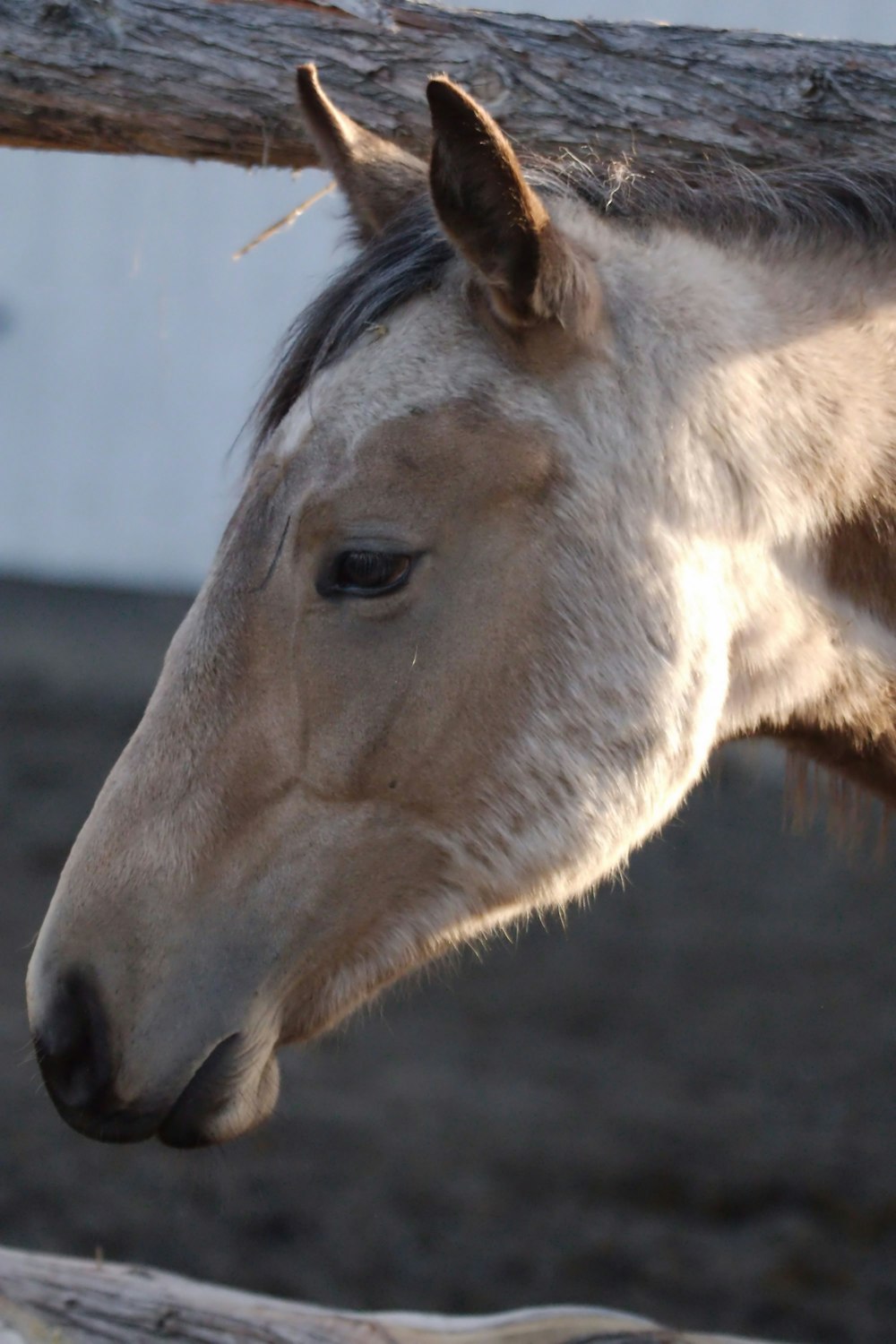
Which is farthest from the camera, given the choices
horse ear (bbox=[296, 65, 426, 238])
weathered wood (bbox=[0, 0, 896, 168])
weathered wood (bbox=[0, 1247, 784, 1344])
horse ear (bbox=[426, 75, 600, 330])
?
weathered wood (bbox=[0, 0, 896, 168])

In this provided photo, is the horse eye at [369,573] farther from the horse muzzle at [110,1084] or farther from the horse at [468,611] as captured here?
the horse muzzle at [110,1084]

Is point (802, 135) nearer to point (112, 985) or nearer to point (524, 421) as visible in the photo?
point (524, 421)

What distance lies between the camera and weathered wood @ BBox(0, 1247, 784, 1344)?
5.50ft

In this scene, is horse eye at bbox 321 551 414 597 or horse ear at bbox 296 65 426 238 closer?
horse eye at bbox 321 551 414 597

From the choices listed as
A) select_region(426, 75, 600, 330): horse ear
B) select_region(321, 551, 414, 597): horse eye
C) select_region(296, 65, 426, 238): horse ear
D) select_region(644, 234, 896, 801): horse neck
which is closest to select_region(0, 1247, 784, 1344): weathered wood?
select_region(644, 234, 896, 801): horse neck

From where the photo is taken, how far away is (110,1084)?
1.60 meters

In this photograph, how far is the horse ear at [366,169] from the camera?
1958mm

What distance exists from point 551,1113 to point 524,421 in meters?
2.94

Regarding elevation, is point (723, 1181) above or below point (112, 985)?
below

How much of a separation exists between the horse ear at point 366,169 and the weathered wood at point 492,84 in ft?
0.73

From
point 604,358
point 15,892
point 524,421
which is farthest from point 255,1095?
point 15,892

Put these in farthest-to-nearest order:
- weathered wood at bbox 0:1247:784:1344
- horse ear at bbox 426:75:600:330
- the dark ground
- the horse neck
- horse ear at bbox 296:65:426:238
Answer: the dark ground
horse ear at bbox 296:65:426:238
the horse neck
weathered wood at bbox 0:1247:784:1344
horse ear at bbox 426:75:600:330

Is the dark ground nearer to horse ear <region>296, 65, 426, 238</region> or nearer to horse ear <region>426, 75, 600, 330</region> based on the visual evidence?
horse ear <region>426, 75, 600, 330</region>

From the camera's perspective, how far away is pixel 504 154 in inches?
61.2
